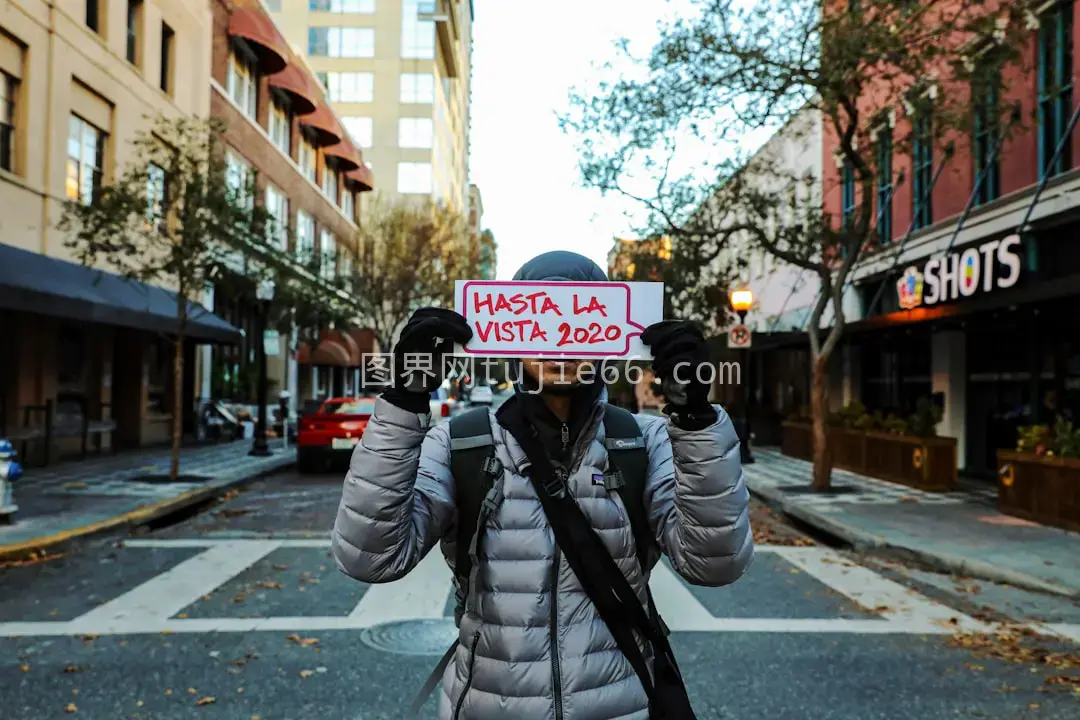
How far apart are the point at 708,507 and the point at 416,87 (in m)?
68.0

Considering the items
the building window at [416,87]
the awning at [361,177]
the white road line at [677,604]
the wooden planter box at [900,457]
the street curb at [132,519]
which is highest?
the building window at [416,87]

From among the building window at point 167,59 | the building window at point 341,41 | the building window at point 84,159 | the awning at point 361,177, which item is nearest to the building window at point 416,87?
the building window at point 341,41

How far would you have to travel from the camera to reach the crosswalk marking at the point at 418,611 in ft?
19.2

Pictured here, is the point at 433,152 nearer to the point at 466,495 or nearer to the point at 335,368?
the point at 335,368

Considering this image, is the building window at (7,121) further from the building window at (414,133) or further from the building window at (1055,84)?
the building window at (414,133)

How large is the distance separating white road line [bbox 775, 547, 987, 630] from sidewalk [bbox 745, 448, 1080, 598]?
91 cm

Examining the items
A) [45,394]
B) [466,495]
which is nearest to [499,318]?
[466,495]

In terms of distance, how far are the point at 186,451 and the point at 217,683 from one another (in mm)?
16668

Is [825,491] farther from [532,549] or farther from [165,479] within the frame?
[532,549]

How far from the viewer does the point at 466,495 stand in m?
2.22

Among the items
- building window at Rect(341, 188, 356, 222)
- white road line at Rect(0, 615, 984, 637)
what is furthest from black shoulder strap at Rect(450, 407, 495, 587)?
building window at Rect(341, 188, 356, 222)

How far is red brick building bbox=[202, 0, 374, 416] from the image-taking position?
26.2 meters

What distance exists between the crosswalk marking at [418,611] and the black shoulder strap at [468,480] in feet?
11.4

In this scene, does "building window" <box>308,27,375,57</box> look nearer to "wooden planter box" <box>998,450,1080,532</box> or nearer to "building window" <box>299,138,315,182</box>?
"building window" <box>299,138,315,182</box>
